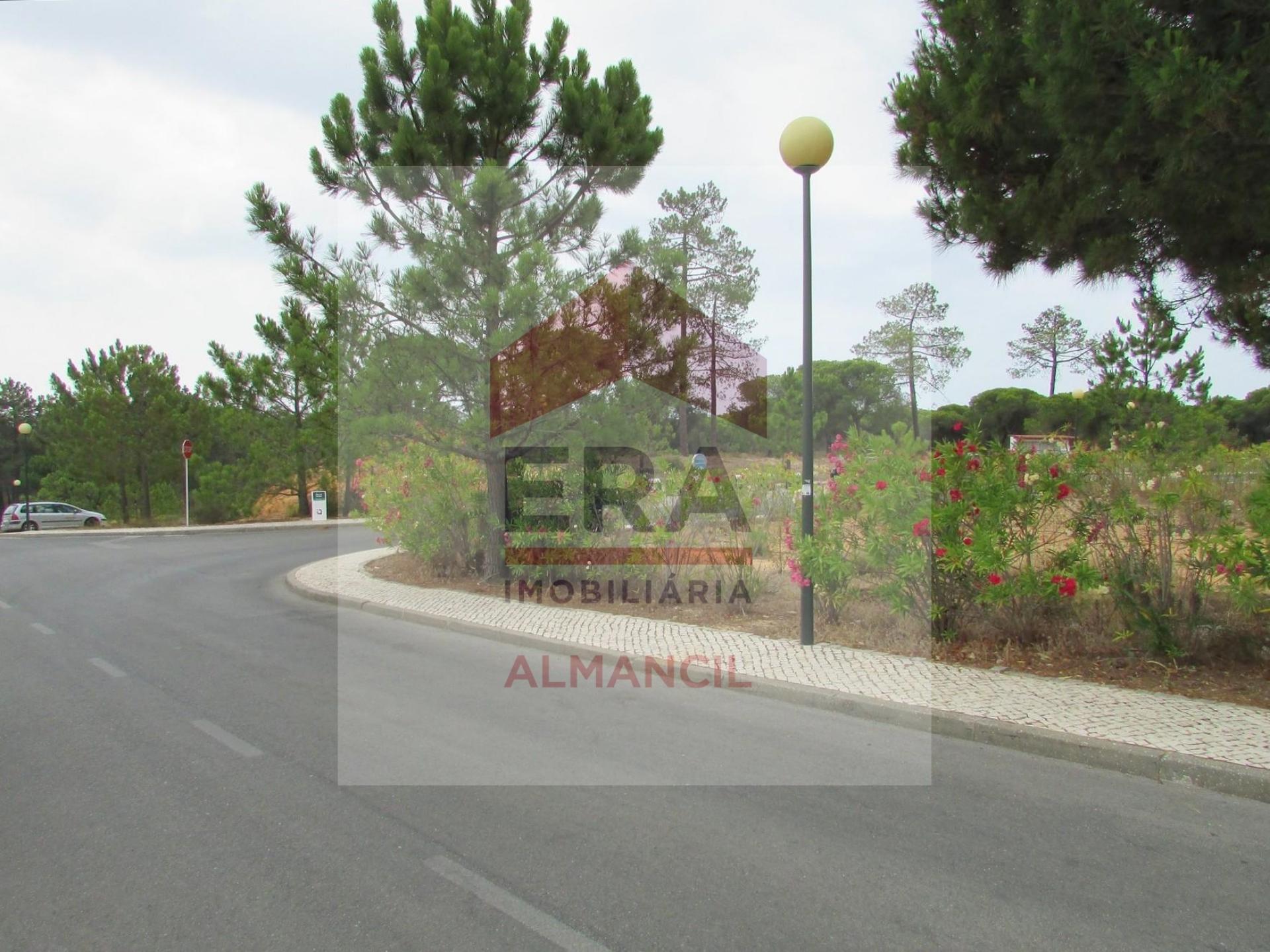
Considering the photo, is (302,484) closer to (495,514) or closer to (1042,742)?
(495,514)

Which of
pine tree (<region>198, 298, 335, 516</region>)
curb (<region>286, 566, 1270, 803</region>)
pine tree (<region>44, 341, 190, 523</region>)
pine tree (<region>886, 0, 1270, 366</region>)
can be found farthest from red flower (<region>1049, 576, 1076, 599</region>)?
pine tree (<region>44, 341, 190, 523</region>)

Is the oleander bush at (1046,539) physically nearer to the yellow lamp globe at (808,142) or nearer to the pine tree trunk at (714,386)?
the yellow lamp globe at (808,142)

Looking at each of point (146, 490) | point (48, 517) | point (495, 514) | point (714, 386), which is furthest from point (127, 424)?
point (495, 514)

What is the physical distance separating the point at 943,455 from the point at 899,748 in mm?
2798

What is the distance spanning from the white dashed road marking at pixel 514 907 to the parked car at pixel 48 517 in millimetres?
37314

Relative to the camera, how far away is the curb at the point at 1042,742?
4480 millimetres

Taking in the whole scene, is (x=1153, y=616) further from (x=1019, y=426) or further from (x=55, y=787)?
(x=1019, y=426)

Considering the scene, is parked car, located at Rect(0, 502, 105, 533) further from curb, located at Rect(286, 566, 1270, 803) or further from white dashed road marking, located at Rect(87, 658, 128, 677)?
curb, located at Rect(286, 566, 1270, 803)

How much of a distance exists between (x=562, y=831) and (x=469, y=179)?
9.23 m

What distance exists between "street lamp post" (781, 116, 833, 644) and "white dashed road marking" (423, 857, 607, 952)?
4.93m

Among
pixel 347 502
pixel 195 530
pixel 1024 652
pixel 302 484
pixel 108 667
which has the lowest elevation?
pixel 195 530

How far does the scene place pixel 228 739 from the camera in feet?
17.4

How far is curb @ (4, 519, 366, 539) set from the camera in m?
27.6

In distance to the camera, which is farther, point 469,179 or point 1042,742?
Answer: point 469,179
